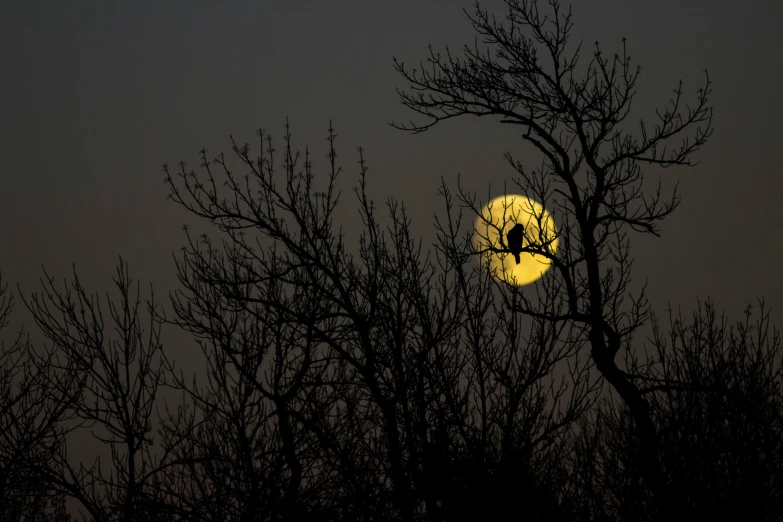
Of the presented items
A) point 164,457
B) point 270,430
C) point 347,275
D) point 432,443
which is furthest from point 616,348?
point 164,457

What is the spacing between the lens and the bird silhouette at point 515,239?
945cm

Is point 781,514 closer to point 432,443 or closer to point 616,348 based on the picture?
point 616,348

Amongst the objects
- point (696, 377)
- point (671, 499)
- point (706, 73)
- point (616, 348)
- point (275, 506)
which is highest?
point (706, 73)

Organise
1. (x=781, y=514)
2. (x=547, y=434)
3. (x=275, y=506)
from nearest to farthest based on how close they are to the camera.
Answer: (x=275, y=506)
(x=547, y=434)
(x=781, y=514)

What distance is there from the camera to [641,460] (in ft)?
31.2

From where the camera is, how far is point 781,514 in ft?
37.3

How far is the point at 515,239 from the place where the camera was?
31.0 ft

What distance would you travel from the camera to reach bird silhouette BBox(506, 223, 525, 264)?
31.0ft

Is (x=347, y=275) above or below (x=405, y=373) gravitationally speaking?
above

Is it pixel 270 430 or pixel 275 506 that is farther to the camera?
pixel 270 430

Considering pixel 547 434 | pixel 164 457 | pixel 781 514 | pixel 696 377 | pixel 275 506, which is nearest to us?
pixel 275 506

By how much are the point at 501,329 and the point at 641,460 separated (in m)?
2.32

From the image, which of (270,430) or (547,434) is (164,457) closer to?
(270,430)

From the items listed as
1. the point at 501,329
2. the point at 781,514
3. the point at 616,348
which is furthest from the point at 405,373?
the point at 781,514
